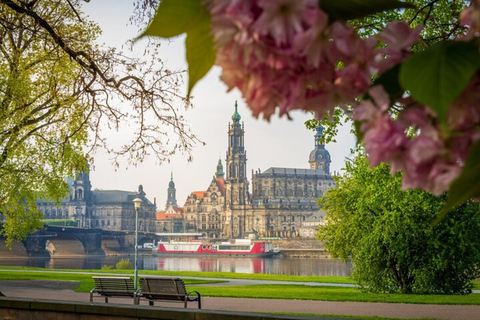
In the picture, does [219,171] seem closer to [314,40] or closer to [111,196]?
[111,196]

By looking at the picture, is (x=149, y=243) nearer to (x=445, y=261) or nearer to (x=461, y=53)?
(x=445, y=261)

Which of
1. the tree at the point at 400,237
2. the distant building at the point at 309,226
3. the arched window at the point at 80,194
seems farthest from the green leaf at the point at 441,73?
the arched window at the point at 80,194

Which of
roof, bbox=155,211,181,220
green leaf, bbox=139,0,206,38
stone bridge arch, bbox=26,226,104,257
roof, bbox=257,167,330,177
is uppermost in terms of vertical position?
roof, bbox=257,167,330,177

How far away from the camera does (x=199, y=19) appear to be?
3.07 feet

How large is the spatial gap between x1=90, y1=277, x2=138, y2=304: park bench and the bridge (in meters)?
75.6

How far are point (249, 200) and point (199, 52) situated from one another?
135 metres

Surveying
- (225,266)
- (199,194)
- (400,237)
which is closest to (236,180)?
(199,194)

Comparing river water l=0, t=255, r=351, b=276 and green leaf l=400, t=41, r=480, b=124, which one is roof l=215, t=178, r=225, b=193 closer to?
river water l=0, t=255, r=351, b=276

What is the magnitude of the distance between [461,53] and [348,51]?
14 centimetres

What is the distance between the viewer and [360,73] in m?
0.91

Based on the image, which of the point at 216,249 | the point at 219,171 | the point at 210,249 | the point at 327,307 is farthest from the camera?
the point at 219,171

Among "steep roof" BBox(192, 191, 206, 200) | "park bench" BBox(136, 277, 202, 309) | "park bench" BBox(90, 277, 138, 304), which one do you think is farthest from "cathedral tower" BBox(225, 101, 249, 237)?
"park bench" BBox(136, 277, 202, 309)

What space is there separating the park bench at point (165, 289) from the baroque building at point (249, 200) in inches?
4556

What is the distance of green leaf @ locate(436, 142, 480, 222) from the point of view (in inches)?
31.9
